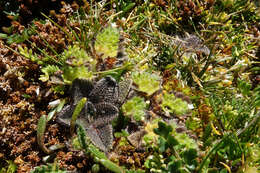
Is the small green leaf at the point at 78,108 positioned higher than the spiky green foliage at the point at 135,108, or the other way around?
the small green leaf at the point at 78,108

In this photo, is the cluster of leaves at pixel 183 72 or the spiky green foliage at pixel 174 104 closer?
the cluster of leaves at pixel 183 72

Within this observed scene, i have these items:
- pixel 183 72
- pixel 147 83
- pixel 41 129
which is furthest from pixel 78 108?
pixel 183 72

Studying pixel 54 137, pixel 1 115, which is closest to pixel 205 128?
pixel 54 137

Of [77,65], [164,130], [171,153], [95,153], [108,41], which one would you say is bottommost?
[171,153]

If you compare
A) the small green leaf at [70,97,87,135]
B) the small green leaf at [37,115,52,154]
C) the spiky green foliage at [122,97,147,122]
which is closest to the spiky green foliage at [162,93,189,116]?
the spiky green foliage at [122,97,147,122]

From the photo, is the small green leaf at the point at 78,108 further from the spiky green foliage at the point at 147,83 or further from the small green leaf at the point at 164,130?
the small green leaf at the point at 164,130

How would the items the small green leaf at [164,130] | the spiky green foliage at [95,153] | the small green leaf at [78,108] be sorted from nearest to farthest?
the small green leaf at [164,130], the spiky green foliage at [95,153], the small green leaf at [78,108]

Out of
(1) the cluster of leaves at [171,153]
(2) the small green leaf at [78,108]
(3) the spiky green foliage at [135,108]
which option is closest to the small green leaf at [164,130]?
(1) the cluster of leaves at [171,153]

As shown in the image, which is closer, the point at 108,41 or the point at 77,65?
the point at 77,65

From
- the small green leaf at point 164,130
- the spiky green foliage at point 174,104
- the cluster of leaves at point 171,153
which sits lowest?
the cluster of leaves at point 171,153

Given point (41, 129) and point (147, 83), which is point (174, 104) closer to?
point (147, 83)

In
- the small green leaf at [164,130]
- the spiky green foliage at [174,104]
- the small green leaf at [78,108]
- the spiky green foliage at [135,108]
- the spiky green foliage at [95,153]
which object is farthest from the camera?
the spiky green foliage at [174,104]
